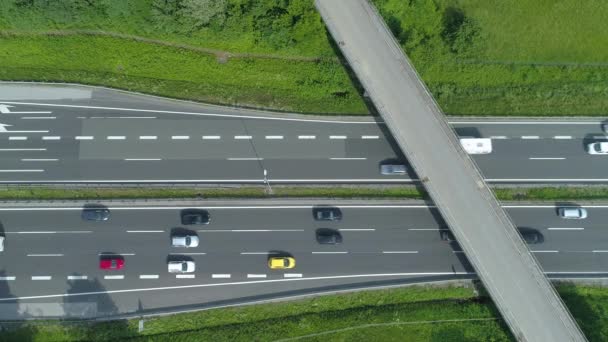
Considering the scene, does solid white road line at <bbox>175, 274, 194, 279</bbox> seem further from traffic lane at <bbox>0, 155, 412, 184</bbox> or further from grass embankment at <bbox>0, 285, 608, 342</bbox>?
traffic lane at <bbox>0, 155, 412, 184</bbox>

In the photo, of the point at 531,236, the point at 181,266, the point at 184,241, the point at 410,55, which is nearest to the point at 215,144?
the point at 184,241

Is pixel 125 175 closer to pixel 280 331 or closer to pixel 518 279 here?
pixel 280 331

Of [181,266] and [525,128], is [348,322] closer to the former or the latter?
[181,266]

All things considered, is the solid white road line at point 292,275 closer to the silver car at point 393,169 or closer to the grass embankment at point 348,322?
the grass embankment at point 348,322

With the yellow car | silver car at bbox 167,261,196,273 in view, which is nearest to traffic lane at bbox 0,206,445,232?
the yellow car

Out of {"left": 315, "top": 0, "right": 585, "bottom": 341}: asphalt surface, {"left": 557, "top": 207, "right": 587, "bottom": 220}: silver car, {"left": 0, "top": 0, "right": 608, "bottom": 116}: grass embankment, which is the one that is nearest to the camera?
{"left": 315, "top": 0, "right": 585, "bottom": 341}: asphalt surface
